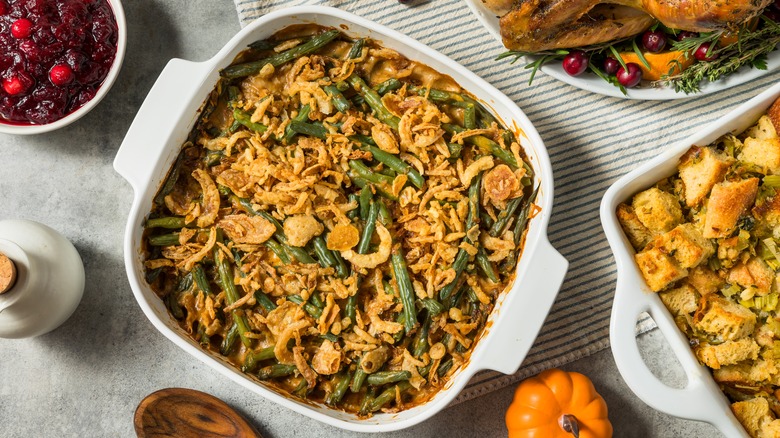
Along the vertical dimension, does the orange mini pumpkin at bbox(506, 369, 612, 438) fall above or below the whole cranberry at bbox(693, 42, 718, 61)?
below

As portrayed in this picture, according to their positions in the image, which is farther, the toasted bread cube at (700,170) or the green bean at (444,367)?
the green bean at (444,367)

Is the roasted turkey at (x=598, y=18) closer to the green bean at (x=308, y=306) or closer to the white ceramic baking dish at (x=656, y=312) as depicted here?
the white ceramic baking dish at (x=656, y=312)

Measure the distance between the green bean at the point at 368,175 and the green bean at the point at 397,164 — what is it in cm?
5

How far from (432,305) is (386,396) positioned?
390mm

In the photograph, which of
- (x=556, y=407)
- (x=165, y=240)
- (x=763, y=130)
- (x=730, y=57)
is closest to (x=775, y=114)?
(x=763, y=130)

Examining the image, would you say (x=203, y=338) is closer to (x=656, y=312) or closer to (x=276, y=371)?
(x=276, y=371)

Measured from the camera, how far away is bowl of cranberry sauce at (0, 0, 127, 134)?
247 cm

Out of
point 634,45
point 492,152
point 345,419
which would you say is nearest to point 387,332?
point 345,419

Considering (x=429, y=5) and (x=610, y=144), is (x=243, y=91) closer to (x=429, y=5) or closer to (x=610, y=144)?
(x=429, y=5)

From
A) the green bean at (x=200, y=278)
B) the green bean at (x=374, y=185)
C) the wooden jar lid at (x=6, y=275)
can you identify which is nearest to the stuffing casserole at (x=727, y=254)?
the green bean at (x=374, y=185)

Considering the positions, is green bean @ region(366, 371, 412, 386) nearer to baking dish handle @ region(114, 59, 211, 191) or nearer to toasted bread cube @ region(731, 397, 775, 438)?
baking dish handle @ region(114, 59, 211, 191)

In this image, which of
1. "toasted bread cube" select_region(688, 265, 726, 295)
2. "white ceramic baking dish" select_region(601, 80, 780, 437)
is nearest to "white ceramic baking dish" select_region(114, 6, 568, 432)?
"white ceramic baking dish" select_region(601, 80, 780, 437)

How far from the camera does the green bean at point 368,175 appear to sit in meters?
2.42

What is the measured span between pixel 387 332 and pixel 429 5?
4.31ft
